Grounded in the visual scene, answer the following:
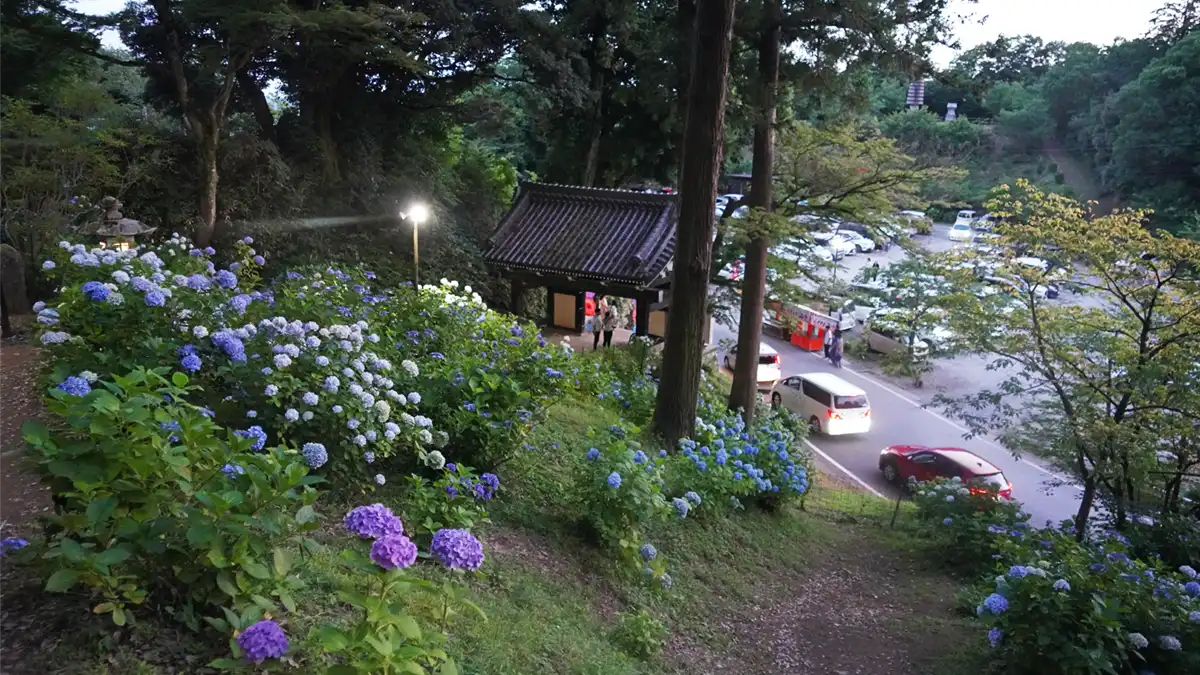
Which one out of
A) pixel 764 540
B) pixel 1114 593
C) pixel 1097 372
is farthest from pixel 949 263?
pixel 1114 593

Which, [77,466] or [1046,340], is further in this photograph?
[1046,340]

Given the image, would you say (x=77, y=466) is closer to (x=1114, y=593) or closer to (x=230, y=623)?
(x=230, y=623)

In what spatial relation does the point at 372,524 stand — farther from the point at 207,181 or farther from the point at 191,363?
the point at 207,181

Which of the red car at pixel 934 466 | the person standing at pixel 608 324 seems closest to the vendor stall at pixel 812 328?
the red car at pixel 934 466

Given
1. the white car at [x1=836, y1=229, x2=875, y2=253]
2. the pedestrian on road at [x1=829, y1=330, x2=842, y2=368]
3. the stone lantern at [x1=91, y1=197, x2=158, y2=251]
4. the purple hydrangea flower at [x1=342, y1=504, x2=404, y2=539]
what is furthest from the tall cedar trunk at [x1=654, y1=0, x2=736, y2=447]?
the white car at [x1=836, y1=229, x2=875, y2=253]

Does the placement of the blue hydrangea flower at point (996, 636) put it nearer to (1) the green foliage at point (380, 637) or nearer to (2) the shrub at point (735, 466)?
(2) the shrub at point (735, 466)

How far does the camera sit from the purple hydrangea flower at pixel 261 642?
6.23ft

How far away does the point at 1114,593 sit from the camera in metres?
4.16

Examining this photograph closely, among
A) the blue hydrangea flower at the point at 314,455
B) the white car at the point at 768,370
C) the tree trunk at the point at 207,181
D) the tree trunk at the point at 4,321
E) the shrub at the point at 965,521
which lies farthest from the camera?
the white car at the point at 768,370

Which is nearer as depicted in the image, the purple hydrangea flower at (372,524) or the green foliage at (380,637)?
the green foliage at (380,637)

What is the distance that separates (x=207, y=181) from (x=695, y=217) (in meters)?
8.59

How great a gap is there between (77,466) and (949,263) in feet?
33.3

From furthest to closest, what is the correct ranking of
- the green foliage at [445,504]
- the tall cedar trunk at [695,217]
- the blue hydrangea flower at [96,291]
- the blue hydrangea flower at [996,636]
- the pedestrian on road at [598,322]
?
the pedestrian on road at [598,322], the tall cedar trunk at [695,217], the blue hydrangea flower at [996,636], the green foliage at [445,504], the blue hydrangea flower at [96,291]

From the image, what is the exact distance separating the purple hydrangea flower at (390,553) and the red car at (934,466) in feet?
39.3
